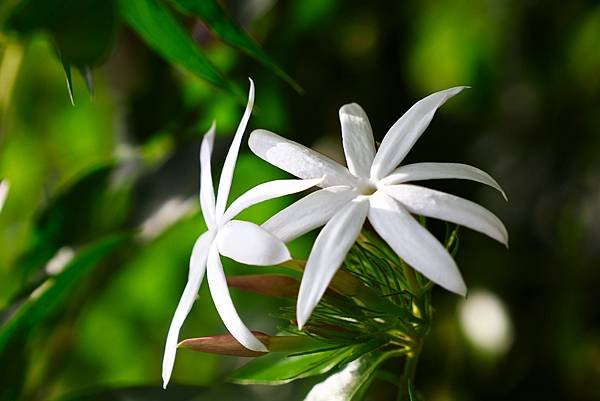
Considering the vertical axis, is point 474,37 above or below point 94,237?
above

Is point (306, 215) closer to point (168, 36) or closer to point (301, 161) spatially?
point (301, 161)

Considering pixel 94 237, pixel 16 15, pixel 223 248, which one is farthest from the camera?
pixel 94 237

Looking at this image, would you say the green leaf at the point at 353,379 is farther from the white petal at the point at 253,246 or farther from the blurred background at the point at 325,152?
the blurred background at the point at 325,152

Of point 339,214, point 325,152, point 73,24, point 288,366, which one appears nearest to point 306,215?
point 339,214

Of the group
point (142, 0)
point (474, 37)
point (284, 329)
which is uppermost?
point (474, 37)

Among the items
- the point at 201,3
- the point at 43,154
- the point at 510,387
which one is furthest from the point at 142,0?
the point at 510,387

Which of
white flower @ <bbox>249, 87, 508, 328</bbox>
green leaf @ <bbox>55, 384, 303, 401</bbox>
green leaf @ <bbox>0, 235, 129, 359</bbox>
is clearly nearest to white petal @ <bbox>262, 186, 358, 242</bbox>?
white flower @ <bbox>249, 87, 508, 328</bbox>

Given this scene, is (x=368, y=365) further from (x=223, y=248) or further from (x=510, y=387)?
(x=510, y=387)
